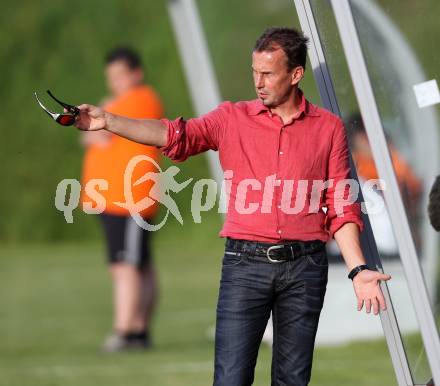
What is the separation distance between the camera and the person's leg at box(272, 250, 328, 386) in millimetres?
4633

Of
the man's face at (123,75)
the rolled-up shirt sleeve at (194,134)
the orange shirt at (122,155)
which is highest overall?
the man's face at (123,75)

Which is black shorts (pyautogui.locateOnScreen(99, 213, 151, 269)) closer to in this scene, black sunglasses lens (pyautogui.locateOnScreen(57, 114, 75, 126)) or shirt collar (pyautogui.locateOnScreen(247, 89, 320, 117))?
shirt collar (pyautogui.locateOnScreen(247, 89, 320, 117))

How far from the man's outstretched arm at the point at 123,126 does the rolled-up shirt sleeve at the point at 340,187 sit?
65 centimetres

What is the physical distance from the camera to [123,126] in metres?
4.39

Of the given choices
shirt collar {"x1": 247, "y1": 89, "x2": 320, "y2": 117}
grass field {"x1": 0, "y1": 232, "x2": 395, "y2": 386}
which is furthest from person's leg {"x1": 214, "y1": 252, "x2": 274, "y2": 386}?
grass field {"x1": 0, "y1": 232, "x2": 395, "y2": 386}

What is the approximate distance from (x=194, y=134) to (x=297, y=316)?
0.79 meters

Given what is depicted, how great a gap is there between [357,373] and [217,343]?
3582 millimetres

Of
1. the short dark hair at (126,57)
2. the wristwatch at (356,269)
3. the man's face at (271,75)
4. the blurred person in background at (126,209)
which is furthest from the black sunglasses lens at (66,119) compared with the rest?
the short dark hair at (126,57)

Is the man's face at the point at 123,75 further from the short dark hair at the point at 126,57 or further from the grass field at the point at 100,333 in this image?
the grass field at the point at 100,333

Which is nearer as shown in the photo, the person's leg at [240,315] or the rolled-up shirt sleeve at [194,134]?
the rolled-up shirt sleeve at [194,134]

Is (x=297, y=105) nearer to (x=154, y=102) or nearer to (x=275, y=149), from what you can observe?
(x=275, y=149)

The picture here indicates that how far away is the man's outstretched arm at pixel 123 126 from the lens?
4312mm

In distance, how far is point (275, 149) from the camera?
4590 mm

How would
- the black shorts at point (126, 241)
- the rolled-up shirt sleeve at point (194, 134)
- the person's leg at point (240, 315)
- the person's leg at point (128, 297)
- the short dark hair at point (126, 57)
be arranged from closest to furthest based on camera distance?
the rolled-up shirt sleeve at point (194, 134)
the person's leg at point (240, 315)
the person's leg at point (128, 297)
the black shorts at point (126, 241)
the short dark hair at point (126, 57)
